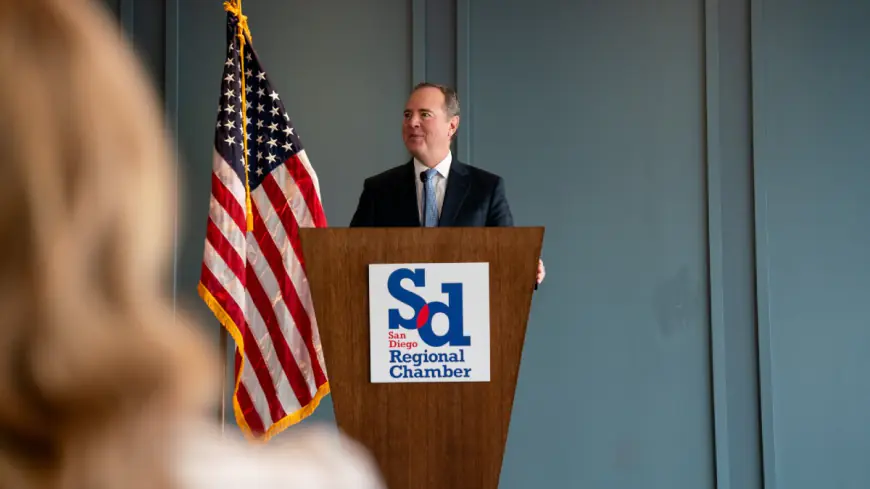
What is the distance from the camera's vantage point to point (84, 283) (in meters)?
0.46

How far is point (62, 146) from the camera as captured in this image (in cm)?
46

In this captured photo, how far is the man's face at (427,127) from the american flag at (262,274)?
57 cm

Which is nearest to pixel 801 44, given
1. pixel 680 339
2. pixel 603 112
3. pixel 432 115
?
pixel 603 112

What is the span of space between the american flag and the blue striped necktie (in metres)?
0.65

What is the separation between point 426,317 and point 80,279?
6.30 ft

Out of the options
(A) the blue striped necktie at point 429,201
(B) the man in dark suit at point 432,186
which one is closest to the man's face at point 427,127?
(B) the man in dark suit at point 432,186

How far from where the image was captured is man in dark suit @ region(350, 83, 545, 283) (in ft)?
11.8

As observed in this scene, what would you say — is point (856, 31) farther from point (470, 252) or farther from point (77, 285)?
point (77, 285)

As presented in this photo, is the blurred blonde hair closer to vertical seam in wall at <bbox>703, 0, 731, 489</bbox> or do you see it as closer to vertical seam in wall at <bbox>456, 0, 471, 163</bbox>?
vertical seam in wall at <bbox>456, 0, 471, 163</bbox>

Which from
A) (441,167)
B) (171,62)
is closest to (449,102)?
(441,167)

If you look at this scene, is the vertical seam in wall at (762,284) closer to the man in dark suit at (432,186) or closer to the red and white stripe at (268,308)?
the man in dark suit at (432,186)

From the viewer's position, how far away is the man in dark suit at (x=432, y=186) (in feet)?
11.8

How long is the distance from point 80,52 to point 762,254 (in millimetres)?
4553

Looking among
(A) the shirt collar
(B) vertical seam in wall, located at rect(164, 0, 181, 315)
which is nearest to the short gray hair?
(A) the shirt collar
